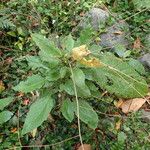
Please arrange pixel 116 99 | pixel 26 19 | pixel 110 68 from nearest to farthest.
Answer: pixel 110 68 < pixel 116 99 < pixel 26 19

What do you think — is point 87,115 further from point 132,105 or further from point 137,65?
point 137,65

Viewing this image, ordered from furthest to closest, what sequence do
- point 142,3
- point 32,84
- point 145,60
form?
point 142,3 → point 145,60 → point 32,84

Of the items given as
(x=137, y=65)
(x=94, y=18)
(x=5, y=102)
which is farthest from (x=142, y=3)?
(x=5, y=102)

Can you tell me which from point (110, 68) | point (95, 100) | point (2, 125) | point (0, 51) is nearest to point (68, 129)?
point (95, 100)

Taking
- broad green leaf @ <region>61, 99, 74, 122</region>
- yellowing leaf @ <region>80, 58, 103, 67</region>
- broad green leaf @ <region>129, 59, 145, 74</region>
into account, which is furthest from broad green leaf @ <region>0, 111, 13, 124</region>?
broad green leaf @ <region>129, 59, 145, 74</region>

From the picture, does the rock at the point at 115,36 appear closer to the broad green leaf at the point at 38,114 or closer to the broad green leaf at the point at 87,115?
the broad green leaf at the point at 87,115

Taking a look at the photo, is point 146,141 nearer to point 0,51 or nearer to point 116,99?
point 116,99
